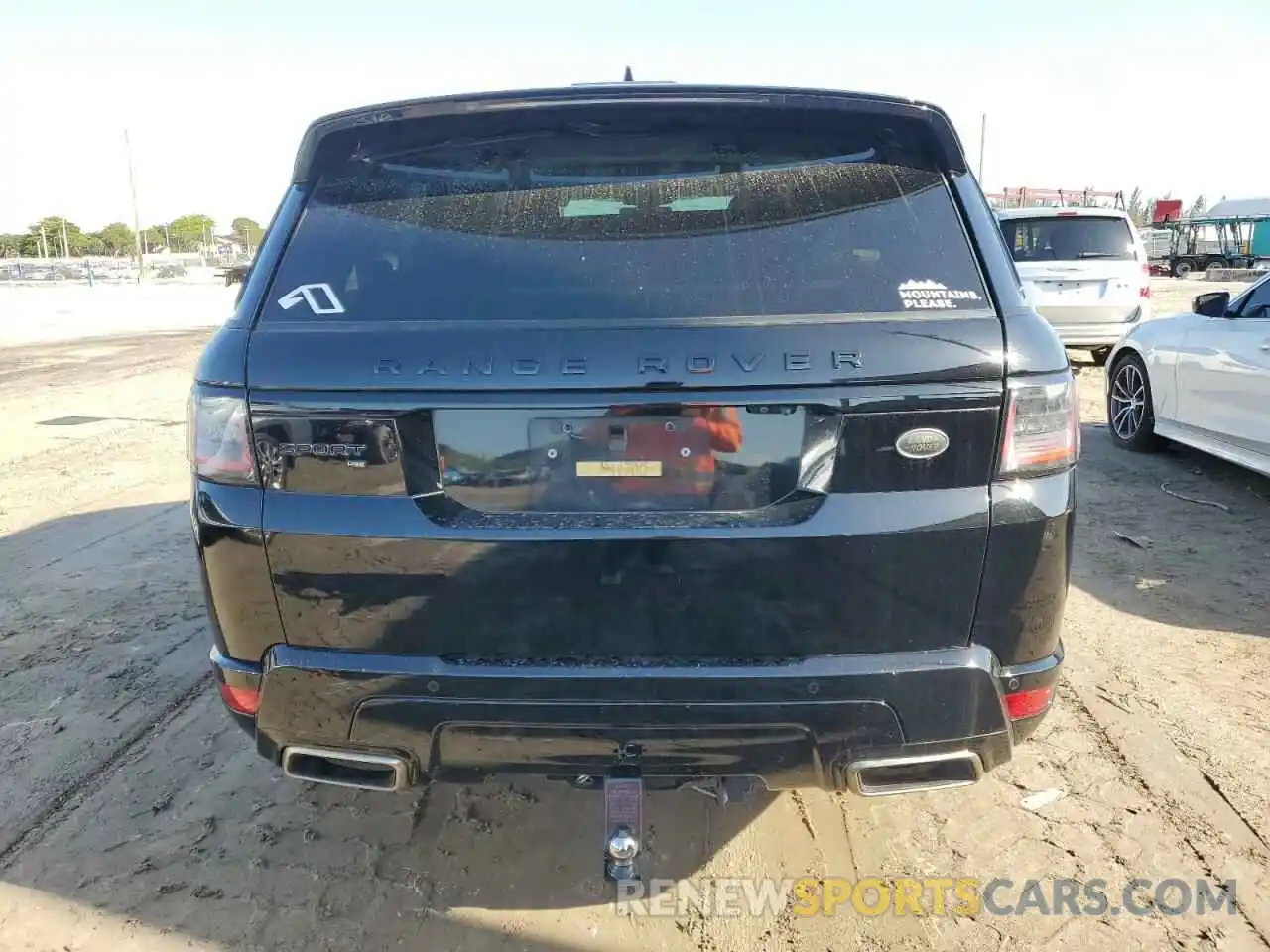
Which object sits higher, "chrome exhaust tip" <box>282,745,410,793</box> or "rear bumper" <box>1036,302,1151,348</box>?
"rear bumper" <box>1036,302,1151,348</box>

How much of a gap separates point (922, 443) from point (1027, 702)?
0.66 meters

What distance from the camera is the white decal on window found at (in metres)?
1.96

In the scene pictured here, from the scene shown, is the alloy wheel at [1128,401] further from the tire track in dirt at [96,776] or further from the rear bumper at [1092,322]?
the tire track in dirt at [96,776]

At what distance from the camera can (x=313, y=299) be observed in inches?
77.8

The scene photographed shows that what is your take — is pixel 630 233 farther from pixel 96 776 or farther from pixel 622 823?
pixel 96 776

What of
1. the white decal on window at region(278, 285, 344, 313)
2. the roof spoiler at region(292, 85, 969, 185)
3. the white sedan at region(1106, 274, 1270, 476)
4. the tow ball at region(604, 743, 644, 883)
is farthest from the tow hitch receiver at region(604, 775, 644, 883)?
the white sedan at region(1106, 274, 1270, 476)

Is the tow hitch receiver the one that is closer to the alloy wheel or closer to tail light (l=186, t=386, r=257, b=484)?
tail light (l=186, t=386, r=257, b=484)

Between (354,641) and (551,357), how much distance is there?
2.48 feet

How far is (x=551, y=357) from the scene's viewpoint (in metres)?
1.84

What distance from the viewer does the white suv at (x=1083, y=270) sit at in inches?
409

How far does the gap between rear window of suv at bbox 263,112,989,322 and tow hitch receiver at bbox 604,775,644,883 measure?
1096 millimetres

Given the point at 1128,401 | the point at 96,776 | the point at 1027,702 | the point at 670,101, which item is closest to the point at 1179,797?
the point at 1027,702

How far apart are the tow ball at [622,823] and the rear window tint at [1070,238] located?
1006 centimetres

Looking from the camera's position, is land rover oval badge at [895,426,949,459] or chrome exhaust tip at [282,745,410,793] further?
chrome exhaust tip at [282,745,410,793]
